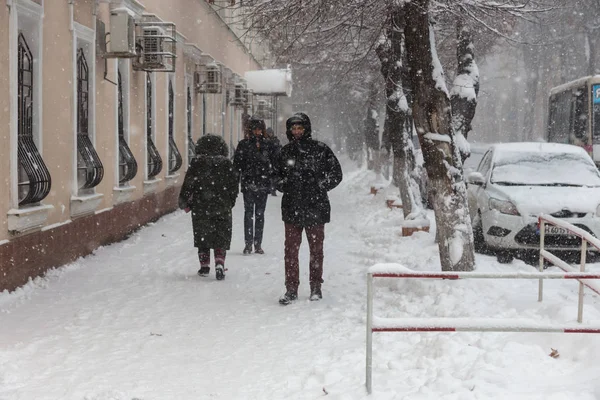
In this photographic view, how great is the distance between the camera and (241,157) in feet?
35.0

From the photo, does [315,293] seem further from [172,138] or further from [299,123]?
[172,138]

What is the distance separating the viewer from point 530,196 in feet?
34.1

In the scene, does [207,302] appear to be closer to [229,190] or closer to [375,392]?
[229,190]

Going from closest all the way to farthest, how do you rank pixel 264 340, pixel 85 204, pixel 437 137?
pixel 264 340 < pixel 437 137 < pixel 85 204

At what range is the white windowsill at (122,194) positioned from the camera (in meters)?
11.9

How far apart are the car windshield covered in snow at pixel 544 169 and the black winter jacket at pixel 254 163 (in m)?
3.23

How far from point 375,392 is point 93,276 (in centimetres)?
511

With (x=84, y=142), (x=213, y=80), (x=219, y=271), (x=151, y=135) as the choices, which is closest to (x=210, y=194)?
(x=219, y=271)

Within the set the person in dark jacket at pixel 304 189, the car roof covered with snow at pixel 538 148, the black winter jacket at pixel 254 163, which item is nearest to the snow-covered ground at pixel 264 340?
the person in dark jacket at pixel 304 189

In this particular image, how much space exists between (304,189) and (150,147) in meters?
7.76

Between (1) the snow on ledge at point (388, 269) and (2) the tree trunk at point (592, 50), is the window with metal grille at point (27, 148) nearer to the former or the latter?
(1) the snow on ledge at point (388, 269)

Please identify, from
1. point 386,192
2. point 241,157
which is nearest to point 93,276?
point 241,157

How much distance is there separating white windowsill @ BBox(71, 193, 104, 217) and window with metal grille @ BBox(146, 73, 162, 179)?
3908 millimetres

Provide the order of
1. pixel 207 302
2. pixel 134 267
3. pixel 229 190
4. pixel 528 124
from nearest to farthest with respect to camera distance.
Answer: pixel 207 302 → pixel 229 190 → pixel 134 267 → pixel 528 124
